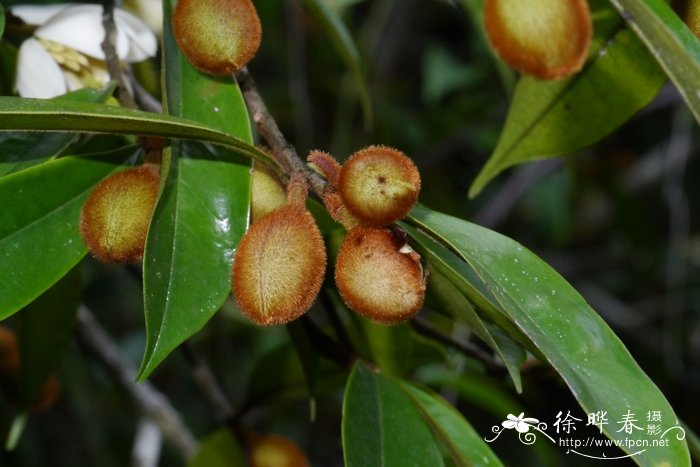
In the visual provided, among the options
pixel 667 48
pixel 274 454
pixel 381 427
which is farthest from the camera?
pixel 274 454

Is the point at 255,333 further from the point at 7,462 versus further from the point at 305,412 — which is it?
the point at 7,462

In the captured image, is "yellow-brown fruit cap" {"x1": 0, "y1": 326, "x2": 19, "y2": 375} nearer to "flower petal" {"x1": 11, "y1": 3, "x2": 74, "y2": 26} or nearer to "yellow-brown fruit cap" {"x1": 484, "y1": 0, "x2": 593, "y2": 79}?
"flower petal" {"x1": 11, "y1": 3, "x2": 74, "y2": 26}

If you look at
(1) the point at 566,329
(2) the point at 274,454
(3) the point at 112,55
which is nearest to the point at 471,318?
(1) the point at 566,329

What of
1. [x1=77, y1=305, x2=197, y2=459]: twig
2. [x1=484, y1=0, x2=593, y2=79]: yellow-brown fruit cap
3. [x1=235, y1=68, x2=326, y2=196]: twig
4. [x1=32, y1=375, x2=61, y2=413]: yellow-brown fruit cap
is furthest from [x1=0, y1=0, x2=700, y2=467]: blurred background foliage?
[x1=484, y1=0, x2=593, y2=79]: yellow-brown fruit cap

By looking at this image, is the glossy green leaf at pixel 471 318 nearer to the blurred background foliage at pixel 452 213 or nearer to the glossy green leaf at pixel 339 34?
the glossy green leaf at pixel 339 34

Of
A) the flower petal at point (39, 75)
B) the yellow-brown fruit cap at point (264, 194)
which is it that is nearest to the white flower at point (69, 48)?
the flower petal at point (39, 75)

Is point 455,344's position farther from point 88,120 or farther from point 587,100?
point 88,120
